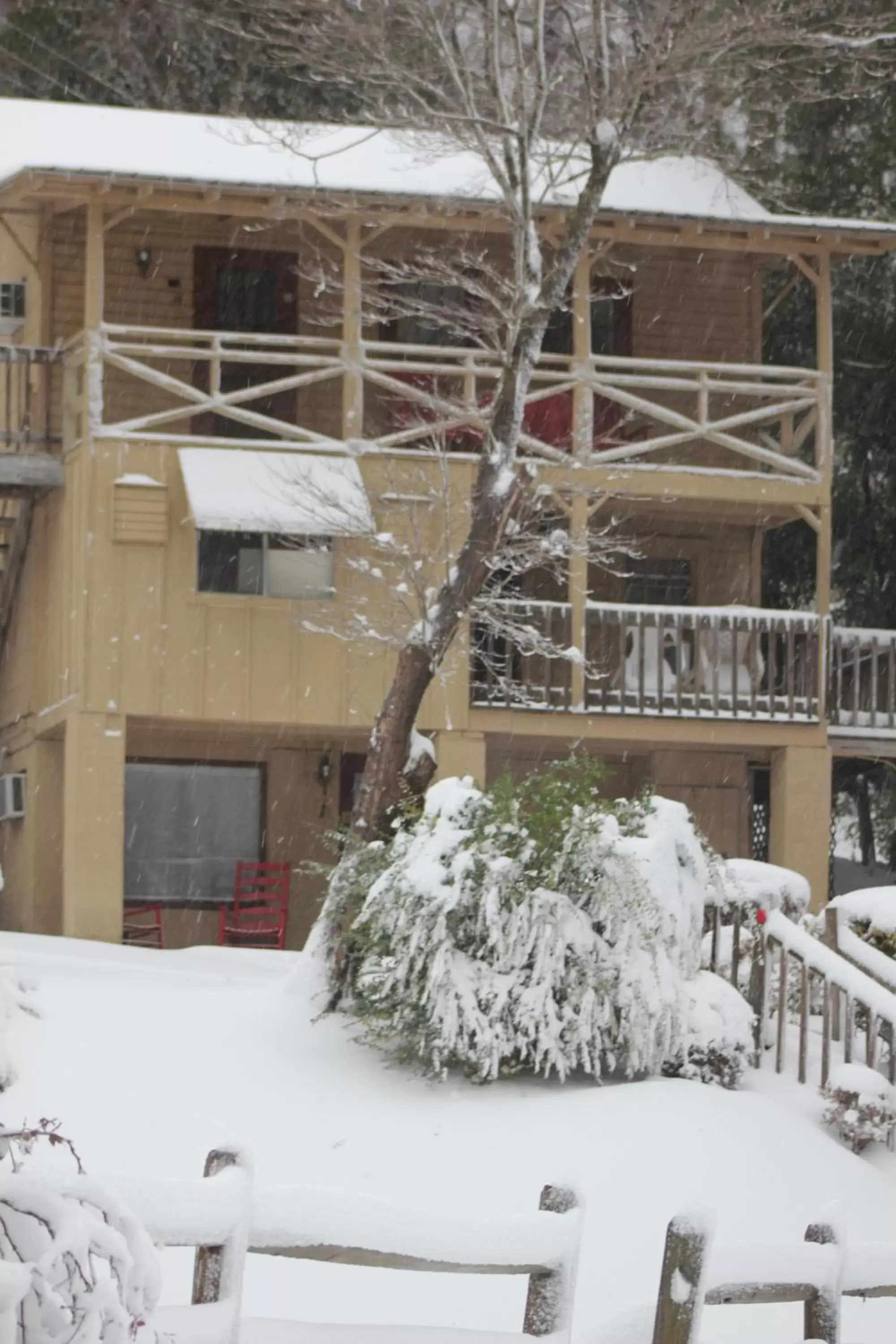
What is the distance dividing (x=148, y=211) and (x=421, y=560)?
516cm

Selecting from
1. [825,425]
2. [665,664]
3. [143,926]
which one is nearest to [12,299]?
[143,926]

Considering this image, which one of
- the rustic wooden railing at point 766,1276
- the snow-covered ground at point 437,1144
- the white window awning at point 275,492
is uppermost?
the white window awning at point 275,492

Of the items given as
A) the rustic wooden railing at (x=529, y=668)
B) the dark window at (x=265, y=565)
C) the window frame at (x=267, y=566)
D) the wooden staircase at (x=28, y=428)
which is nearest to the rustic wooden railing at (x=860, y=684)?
the rustic wooden railing at (x=529, y=668)

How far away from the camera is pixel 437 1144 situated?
Answer: 10.6m

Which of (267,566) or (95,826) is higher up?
(267,566)

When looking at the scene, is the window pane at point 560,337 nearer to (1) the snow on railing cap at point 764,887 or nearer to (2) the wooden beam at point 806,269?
(2) the wooden beam at point 806,269

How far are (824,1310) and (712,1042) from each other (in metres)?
5.60

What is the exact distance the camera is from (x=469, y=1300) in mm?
8898

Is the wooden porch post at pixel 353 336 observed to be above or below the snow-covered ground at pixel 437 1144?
above

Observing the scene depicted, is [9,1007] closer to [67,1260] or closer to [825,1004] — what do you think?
[825,1004]

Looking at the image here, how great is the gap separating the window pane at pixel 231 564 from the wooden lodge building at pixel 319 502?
30 millimetres

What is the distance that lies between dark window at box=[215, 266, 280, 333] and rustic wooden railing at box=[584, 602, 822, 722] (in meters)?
4.74

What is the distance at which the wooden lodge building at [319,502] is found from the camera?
19.6 metres

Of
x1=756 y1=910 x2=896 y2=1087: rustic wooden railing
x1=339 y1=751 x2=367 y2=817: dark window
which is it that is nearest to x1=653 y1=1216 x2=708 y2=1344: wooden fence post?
x1=756 y1=910 x2=896 y2=1087: rustic wooden railing
